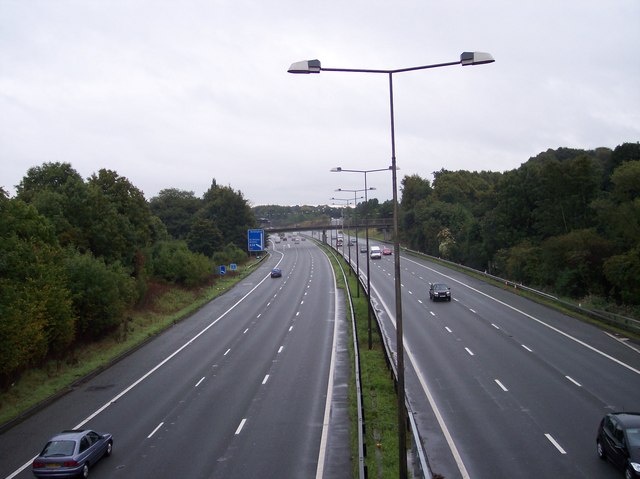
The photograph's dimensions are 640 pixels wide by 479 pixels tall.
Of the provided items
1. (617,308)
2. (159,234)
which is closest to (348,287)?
(617,308)

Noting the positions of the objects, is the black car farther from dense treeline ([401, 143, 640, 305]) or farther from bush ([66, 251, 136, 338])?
bush ([66, 251, 136, 338])

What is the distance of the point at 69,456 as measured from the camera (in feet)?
51.9

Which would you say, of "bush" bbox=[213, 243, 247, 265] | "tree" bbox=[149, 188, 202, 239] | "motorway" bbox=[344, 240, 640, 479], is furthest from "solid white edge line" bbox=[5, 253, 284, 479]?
"tree" bbox=[149, 188, 202, 239]

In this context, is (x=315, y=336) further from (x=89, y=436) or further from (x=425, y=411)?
(x=89, y=436)

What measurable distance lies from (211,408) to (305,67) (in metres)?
13.9

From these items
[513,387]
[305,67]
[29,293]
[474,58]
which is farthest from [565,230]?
[305,67]

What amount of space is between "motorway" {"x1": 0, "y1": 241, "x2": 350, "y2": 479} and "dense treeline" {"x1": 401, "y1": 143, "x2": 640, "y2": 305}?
19.7 m

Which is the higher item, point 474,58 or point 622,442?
point 474,58

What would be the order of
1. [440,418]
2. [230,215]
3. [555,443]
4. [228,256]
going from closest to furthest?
[555,443] < [440,418] < [228,256] < [230,215]

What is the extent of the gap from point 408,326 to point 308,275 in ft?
131

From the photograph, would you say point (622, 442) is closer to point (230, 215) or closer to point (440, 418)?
point (440, 418)

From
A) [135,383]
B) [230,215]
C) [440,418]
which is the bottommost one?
[135,383]

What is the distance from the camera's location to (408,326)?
3750cm

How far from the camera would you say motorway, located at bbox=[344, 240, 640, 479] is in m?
15.7
